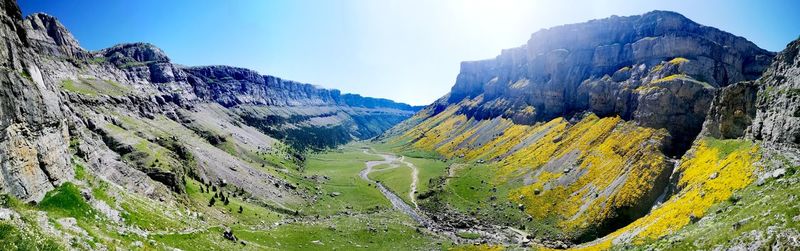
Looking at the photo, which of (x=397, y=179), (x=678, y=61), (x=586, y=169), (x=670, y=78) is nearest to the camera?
(x=586, y=169)

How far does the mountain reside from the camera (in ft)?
200

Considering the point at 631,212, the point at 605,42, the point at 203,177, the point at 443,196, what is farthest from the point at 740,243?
the point at 605,42

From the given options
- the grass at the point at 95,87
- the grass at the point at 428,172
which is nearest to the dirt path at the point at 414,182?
the grass at the point at 428,172

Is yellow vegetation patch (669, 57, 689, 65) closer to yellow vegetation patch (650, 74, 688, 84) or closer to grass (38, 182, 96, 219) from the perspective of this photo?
yellow vegetation patch (650, 74, 688, 84)

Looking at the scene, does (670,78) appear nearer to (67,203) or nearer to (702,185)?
(702,185)

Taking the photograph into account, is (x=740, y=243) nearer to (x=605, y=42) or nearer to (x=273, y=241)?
(x=273, y=241)

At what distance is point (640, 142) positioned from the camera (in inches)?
3984

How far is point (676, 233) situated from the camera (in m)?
51.9

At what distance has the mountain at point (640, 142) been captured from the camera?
61.0 meters

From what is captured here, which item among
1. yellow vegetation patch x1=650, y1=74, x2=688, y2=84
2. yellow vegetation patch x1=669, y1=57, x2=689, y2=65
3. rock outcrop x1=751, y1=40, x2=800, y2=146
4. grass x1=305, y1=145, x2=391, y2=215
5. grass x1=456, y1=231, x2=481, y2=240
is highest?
yellow vegetation patch x1=669, y1=57, x2=689, y2=65

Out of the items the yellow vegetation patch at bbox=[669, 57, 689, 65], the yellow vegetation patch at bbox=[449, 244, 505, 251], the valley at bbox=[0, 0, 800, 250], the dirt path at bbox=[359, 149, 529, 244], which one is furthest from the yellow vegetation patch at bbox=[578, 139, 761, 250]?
the yellow vegetation patch at bbox=[669, 57, 689, 65]

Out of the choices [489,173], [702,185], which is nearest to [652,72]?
[489,173]

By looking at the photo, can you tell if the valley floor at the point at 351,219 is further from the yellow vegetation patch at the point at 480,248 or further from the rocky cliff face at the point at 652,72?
the rocky cliff face at the point at 652,72

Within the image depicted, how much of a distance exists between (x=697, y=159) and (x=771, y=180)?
97.7 ft
